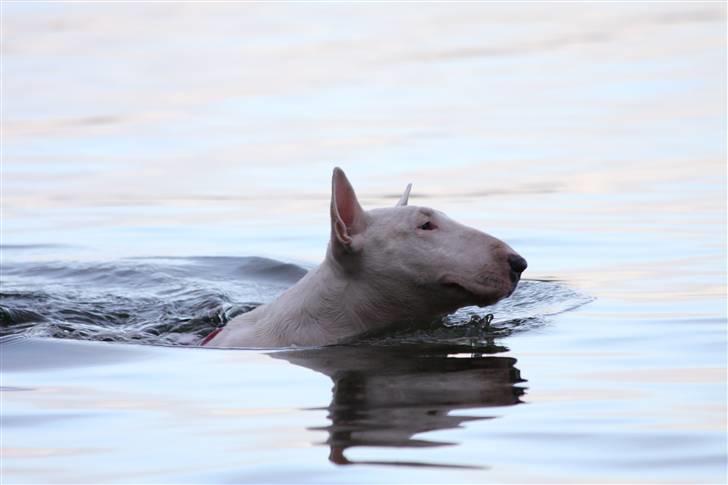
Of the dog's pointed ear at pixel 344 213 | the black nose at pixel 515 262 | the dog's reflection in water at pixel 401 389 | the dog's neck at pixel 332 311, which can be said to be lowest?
the dog's reflection in water at pixel 401 389

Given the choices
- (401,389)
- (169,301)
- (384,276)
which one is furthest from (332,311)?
(169,301)

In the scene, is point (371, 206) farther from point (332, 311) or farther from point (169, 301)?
point (332, 311)

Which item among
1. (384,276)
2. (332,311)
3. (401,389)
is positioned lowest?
(401,389)

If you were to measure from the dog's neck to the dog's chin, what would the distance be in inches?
15.2

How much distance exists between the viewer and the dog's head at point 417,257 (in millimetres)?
9555

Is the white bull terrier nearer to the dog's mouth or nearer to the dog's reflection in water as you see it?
the dog's mouth

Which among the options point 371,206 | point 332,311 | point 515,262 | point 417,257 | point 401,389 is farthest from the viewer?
point 371,206

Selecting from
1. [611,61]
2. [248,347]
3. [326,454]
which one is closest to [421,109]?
[611,61]

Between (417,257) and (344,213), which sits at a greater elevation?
(344,213)

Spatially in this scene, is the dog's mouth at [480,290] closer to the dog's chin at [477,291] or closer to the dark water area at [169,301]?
the dog's chin at [477,291]

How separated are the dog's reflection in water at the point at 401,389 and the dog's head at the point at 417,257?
0.36 m

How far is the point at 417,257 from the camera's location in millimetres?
9781

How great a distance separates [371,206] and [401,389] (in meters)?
8.70

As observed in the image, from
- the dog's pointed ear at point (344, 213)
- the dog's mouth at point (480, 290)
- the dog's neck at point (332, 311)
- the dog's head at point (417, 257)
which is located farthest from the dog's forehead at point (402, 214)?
the dog's mouth at point (480, 290)
